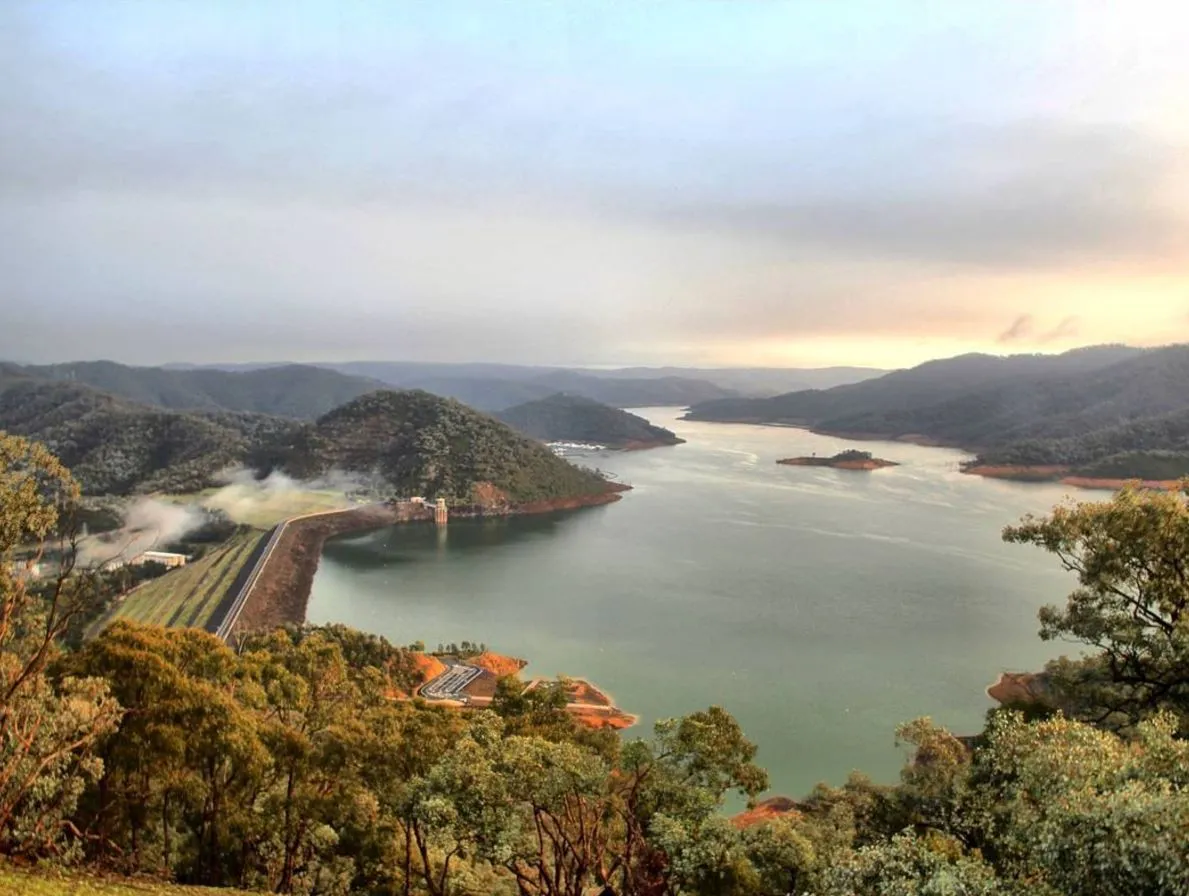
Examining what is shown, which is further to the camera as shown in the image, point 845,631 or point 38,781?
point 845,631

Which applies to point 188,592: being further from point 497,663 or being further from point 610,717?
point 610,717

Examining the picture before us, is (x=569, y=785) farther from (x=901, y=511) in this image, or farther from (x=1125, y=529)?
(x=901, y=511)

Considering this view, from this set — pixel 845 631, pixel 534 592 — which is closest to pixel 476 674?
pixel 534 592

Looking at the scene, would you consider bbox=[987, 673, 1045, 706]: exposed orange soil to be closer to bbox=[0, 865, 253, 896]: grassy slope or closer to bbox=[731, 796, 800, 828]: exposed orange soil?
bbox=[731, 796, 800, 828]: exposed orange soil

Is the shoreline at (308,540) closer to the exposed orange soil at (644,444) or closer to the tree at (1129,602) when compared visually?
the tree at (1129,602)

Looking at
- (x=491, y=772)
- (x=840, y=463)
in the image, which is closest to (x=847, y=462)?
(x=840, y=463)
